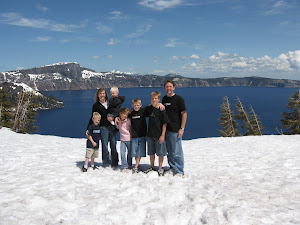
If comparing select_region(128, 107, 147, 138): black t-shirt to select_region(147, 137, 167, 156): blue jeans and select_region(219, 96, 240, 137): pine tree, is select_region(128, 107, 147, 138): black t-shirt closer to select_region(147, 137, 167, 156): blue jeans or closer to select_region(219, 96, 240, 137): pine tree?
select_region(147, 137, 167, 156): blue jeans

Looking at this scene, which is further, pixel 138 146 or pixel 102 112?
pixel 102 112

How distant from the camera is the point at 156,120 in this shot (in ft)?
23.2

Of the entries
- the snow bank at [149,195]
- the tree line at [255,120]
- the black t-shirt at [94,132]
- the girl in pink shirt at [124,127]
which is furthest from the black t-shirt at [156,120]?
the tree line at [255,120]

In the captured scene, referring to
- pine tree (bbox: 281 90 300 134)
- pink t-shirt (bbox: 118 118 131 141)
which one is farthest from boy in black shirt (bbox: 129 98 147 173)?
pine tree (bbox: 281 90 300 134)

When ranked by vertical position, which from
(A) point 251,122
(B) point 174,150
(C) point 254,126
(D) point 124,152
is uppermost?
(B) point 174,150

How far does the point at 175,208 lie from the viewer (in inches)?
210

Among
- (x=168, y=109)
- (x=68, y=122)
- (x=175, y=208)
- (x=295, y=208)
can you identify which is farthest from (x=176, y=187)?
(x=68, y=122)

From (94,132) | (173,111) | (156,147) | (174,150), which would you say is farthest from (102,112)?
(174,150)

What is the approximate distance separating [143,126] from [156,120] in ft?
2.42

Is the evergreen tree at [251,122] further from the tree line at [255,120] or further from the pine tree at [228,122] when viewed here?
the pine tree at [228,122]

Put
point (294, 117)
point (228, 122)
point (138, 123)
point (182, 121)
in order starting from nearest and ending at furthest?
point (182, 121), point (138, 123), point (294, 117), point (228, 122)

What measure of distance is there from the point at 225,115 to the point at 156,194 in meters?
42.4

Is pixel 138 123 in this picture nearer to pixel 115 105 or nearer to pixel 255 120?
pixel 115 105

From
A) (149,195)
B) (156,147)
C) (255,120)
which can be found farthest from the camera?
(255,120)
